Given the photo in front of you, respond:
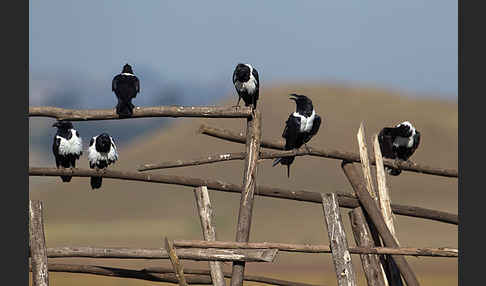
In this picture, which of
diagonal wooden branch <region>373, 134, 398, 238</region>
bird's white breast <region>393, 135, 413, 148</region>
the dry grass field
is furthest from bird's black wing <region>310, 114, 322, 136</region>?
the dry grass field

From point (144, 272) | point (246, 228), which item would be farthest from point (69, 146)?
point (246, 228)

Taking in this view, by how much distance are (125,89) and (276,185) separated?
5892 cm

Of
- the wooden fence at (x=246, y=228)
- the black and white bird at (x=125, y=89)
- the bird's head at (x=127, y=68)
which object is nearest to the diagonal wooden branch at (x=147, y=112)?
the wooden fence at (x=246, y=228)

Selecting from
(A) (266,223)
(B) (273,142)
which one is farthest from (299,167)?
(B) (273,142)

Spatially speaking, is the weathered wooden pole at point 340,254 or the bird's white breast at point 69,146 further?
the bird's white breast at point 69,146

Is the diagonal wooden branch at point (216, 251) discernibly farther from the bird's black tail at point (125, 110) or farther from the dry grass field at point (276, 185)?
the dry grass field at point (276, 185)

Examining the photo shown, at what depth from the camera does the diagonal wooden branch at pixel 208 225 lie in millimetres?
11922

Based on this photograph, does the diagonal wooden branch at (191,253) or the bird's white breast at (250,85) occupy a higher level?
the bird's white breast at (250,85)

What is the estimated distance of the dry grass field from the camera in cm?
6662

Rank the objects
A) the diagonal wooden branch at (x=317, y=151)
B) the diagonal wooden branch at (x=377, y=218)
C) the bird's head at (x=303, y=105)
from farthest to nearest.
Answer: the bird's head at (x=303, y=105), the diagonal wooden branch at (x=317, y=151), the diagonal wooden branch at (x=377, y=218)

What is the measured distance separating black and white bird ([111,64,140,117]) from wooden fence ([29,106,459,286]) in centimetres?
13

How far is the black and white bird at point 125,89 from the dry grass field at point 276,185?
42.3m
